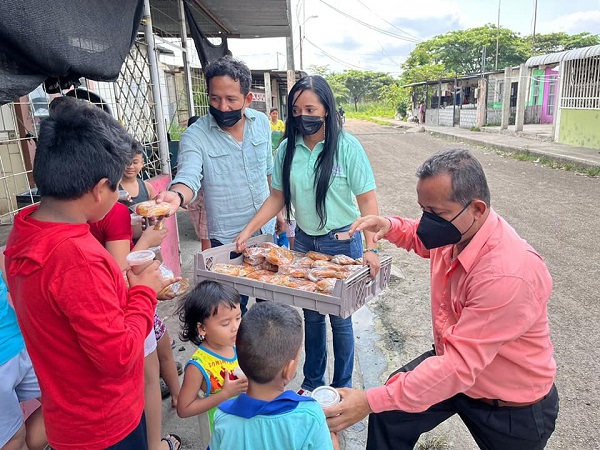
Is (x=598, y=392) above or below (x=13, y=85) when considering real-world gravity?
below

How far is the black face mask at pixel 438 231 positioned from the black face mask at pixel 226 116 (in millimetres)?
1428

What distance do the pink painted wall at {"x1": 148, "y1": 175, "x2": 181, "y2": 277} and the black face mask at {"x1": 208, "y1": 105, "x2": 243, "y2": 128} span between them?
4.75ft

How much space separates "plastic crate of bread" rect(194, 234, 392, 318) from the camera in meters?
1.95

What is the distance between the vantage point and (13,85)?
1638 millimetres

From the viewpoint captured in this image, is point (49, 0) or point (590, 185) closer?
point (49, 0)

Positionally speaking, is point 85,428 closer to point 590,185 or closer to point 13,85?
point 13,85

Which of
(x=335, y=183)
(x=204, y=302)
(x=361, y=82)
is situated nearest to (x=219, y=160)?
(x=335, y=183)

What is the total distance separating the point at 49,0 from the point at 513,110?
27.6 m

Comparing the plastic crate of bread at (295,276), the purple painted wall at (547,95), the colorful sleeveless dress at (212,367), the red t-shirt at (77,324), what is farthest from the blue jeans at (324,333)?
the purple painted wall at (547,95)

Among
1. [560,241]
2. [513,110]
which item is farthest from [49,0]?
[513,110]

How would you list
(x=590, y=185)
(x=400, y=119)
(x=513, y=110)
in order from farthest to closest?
1. (x=400, y=119)
2. (x=513, y=110)
3. (x=590, y=185)

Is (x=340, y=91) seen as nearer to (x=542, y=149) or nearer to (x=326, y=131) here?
(x=542, y=149)

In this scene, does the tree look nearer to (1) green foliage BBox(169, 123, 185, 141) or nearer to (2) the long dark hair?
(1) green foliage BBox(169, 123, 185, 141)

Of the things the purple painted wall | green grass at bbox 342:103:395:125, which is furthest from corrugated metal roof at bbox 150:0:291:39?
green grass at bbox 342:103:395:125
